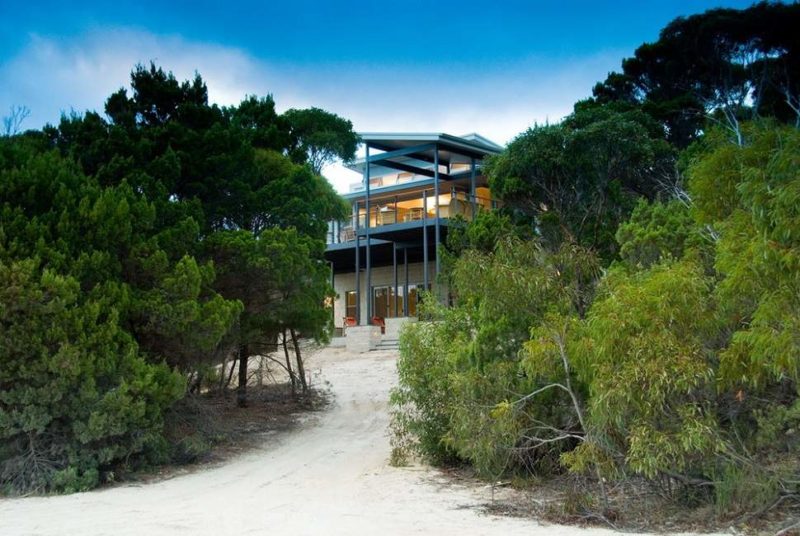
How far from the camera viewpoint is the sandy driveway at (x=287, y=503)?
7.42 m

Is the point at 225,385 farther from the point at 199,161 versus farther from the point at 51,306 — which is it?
the point at 51,306

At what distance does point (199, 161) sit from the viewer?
14031 millimetres

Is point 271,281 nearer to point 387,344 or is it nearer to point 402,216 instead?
point 387,344

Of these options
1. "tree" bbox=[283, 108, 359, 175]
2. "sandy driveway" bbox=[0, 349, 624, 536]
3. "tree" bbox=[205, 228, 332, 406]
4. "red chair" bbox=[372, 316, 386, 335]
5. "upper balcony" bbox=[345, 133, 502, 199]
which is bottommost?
"sandy driveway" bbox=[0, 349, 624, 536]

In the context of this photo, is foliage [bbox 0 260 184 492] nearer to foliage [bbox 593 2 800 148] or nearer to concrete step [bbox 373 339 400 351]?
A: concrete step [bbox 373 339 400 351]

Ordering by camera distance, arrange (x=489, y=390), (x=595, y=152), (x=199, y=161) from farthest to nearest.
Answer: (x=595, y=152), (x=199, y=161), (x=489, y=390)

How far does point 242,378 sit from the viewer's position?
16.8 meters

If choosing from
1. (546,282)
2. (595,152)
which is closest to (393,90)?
(595,152)

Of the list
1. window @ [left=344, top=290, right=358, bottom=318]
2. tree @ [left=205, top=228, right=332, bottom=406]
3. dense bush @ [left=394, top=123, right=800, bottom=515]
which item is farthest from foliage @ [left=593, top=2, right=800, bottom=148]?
window @ [left=344, top=290, right=358, bottom=318]

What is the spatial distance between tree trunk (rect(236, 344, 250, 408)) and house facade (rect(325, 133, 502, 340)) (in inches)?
322

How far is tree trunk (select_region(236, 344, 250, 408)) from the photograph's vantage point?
16344 millimetres

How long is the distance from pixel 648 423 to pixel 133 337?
8191mm

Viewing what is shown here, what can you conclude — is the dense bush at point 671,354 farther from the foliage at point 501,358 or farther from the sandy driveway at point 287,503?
the sandy driveway at point 287,503

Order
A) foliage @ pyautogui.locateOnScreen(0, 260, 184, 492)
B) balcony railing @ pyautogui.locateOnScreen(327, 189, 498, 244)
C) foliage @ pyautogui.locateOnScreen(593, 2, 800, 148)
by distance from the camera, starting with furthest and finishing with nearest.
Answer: balcony railing @ pyautogui.locateOnScreen(327, 189, 498, 244) → foliage @ pyautogui.locateOnScreen(593, 2, 800, 148) → foliage @ pyautogui.locateOnScreen(0, 260, 184, 492)
